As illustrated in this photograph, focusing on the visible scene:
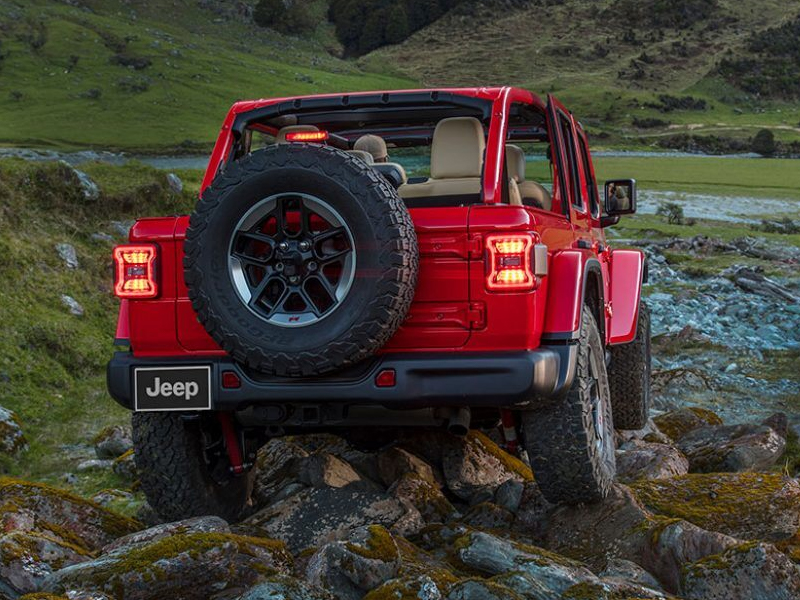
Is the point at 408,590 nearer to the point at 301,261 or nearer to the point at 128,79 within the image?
the point at 301,261

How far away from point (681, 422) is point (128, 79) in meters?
86.6

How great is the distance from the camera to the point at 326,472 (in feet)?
18.4

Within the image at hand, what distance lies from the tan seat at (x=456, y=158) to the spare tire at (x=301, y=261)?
107 centimetres

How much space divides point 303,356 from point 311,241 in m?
0.51

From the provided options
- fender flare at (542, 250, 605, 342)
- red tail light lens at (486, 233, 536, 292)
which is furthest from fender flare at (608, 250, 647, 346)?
red tail light lens at (486, 233, 536, 292)

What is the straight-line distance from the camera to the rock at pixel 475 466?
5777mm

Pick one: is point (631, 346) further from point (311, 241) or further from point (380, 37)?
point (380, 37)

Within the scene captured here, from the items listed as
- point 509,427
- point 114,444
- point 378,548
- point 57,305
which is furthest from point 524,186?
point 57,305

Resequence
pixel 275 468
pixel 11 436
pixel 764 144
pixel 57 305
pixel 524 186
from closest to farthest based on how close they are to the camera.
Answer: pixel 275 468 → pixel 524 186 → pixel 11 436 → pixel 57 305 → pixel 764 144

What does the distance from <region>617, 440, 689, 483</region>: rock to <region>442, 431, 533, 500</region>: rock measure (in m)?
0.68

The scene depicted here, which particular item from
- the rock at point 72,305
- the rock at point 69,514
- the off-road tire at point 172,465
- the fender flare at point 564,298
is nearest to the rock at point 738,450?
the fender flare at point 564,298

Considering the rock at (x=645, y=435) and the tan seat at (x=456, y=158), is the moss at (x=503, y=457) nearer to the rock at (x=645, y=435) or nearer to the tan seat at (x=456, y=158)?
the rock at (x=645, y=435)

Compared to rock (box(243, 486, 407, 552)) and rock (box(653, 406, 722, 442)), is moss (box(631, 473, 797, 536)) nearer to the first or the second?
rock (box(243, 486, 407, 552))

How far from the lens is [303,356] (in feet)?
14.1
